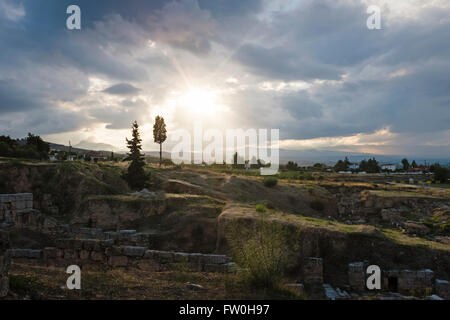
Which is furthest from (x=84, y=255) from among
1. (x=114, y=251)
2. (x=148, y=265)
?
(x=148, y=265)

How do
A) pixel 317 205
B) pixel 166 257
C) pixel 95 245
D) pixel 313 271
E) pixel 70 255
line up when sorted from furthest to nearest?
pixel 317 205 < pixel 70 255 < pixel 95 245 < pixel 166 257 < pixel 313 271

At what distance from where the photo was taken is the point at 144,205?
62.1 feet

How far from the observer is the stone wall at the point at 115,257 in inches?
450

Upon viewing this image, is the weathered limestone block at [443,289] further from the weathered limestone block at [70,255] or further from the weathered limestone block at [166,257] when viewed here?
the weathered limestone block at [70,255]

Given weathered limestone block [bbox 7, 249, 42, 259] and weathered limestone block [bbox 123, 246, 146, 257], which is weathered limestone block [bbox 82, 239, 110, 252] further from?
weathered limestone block [bbox 7, 249, 42, 259]

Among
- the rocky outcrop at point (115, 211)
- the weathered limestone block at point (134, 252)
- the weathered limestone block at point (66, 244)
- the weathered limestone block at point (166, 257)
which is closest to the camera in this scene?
the weathered limestone block at point (166, 257)

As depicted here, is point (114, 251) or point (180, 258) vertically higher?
point (114, 251)

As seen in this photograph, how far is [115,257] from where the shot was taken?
11984mm

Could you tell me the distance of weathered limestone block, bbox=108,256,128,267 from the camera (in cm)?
1189

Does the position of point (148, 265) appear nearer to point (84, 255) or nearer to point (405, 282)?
point (84, 255)

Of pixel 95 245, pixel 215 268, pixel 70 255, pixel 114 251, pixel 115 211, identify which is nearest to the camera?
pixel 215 268

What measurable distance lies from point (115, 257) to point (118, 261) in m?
0.21

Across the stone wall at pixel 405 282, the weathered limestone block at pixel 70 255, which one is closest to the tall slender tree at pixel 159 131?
the weathered limestone block at pixel 70 255

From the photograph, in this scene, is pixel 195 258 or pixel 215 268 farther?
pixel 195 258
